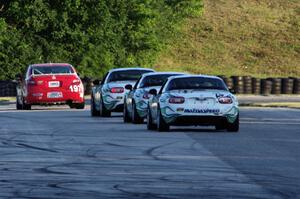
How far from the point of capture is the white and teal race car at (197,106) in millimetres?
27906

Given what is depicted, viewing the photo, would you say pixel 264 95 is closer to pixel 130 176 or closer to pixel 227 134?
pixel 227 134

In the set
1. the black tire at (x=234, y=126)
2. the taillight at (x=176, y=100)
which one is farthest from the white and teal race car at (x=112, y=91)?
the taillight at (x=176, y=100)

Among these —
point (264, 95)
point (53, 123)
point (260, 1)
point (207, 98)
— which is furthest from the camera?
point (260, 1)

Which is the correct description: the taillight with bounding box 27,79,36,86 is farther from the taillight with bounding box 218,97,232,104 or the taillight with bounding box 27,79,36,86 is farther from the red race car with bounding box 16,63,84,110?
the taillight with bounding box 218,97,232,104

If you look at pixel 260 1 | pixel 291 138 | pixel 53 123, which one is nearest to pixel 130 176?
pixel 291 138

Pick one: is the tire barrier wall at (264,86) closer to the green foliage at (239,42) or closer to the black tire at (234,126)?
the green foliage at (239,42)

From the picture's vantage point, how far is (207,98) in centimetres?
2786

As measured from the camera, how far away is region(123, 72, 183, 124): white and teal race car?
32.7 m

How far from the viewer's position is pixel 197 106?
91.6 feet

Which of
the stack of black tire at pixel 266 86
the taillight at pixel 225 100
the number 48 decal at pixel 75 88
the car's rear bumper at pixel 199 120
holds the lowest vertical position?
the stack of black tire at pixel 266 86

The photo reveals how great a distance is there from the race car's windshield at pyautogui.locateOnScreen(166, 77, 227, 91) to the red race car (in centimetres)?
1420

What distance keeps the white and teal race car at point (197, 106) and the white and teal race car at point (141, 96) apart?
3848 mm

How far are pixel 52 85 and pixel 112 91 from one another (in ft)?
20.8

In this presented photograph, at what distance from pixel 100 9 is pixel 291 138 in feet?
158
